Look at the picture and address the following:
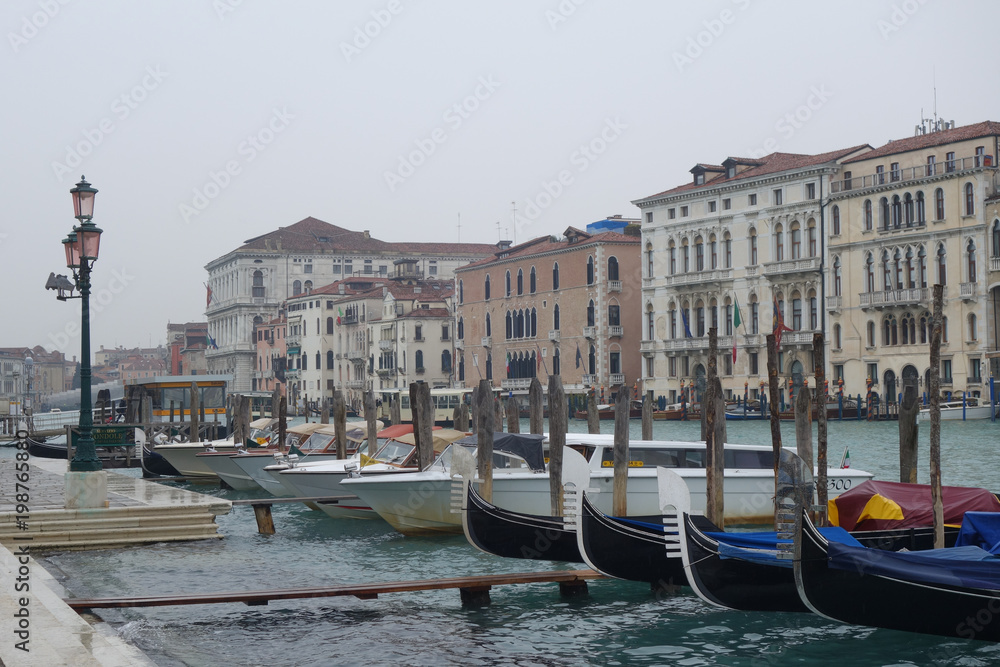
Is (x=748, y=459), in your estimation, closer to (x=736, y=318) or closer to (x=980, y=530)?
(x=980, y=530)

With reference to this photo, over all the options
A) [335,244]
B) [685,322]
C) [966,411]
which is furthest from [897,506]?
[335,244]

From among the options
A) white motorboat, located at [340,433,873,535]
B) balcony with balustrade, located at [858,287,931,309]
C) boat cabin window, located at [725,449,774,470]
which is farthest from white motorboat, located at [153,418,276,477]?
balcony with balustrade, located at [858,287,931,309]

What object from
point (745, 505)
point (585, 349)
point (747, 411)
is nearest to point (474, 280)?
point (585, 349)

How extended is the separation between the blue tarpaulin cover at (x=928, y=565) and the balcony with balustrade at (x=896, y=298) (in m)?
37.9

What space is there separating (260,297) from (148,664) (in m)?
89.1

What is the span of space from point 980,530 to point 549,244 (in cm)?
5104

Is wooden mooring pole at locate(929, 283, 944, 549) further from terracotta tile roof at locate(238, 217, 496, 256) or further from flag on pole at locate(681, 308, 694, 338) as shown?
terracotta tile roof at locate(238, 217, 496, 256)

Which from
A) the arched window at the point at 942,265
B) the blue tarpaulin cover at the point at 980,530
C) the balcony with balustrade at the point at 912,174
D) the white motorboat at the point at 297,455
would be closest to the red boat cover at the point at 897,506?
the blue tarpaulin cover at the point at 980,530

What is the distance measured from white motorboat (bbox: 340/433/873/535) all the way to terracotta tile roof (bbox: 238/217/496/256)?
79.6m

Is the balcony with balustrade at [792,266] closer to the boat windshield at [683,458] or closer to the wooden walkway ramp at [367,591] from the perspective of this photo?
the boat windshield at [683,458]

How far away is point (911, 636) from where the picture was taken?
30.3ft

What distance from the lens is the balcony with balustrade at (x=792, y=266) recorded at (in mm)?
48812

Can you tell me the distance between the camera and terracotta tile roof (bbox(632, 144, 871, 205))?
158 ft

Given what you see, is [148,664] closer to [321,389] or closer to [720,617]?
[720,617]
